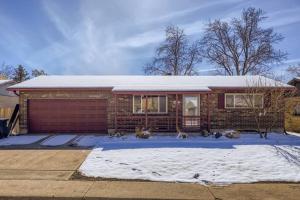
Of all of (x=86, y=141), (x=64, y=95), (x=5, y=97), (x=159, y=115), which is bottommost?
(x=86, y=141)

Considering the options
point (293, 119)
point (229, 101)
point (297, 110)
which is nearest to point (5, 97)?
point (229, 101)

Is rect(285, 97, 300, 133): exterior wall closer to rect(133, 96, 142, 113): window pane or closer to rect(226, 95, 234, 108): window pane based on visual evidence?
rect(226, 95, 234, 108): window pane

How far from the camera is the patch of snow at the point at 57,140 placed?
13344mm

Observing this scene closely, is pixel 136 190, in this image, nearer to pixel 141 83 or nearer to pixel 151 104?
pixel 151 104

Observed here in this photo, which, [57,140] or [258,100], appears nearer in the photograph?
[57,140]

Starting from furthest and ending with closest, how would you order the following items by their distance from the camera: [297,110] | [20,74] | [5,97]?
[20,74] → [5,97] → [297,110]

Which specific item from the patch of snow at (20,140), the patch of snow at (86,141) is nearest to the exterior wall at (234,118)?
the patch of snow at (86,141)

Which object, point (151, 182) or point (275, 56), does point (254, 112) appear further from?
point (275, 56)

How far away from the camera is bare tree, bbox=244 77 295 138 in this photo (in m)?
15.9

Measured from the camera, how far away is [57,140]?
14141 millimetres

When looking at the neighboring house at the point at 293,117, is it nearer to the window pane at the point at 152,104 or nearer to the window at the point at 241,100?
the window at the point at 241,100

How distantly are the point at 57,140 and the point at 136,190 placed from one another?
27.7ft

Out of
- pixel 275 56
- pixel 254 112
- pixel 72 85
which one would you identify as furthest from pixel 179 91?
pixel 275 56

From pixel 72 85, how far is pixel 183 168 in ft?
31.8
